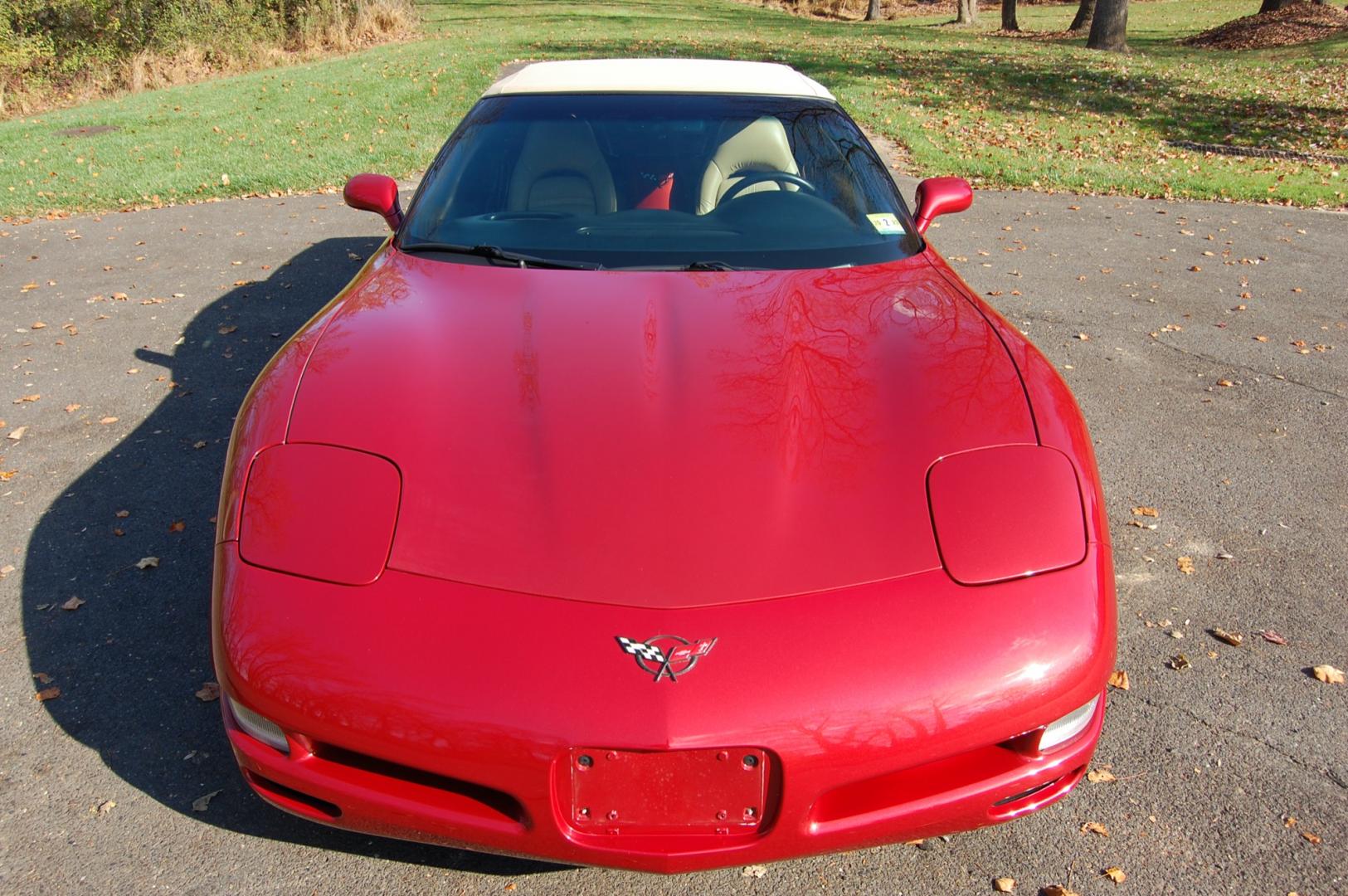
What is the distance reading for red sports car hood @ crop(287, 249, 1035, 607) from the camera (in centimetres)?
202

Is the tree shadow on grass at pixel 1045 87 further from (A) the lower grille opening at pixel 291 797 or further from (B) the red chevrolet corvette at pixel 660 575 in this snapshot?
(A) the lower grille opening at pixel 291 797

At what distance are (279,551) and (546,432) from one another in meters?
0.63

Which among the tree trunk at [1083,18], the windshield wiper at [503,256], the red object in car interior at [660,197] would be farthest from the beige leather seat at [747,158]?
the tree trunk at [1083,18]

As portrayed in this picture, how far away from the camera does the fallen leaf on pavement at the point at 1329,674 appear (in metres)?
2.91

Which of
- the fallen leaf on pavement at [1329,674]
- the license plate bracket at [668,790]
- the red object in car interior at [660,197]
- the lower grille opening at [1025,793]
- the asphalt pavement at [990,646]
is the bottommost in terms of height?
the fallen leaf on pavement at [1329,674]

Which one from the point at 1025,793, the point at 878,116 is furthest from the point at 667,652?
the point at 878,116

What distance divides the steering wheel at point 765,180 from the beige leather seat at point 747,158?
1 centimetres

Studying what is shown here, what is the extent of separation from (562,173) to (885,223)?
3.70ft

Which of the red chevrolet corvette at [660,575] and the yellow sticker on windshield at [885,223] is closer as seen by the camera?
the red chevrolet corvette at [660,575]

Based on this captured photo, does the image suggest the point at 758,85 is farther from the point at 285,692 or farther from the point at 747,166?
the point at 285,692

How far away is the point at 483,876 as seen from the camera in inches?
88.0

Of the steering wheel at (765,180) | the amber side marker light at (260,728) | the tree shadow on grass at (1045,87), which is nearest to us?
the amber side marker light at (260,728)

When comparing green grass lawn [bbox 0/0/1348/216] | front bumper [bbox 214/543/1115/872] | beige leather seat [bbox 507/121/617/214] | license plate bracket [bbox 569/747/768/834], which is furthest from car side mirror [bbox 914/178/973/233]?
green grass lawn [bbox 0/0/1348/216]

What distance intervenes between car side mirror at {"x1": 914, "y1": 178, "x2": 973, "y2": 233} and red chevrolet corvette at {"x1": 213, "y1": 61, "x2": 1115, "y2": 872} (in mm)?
962
